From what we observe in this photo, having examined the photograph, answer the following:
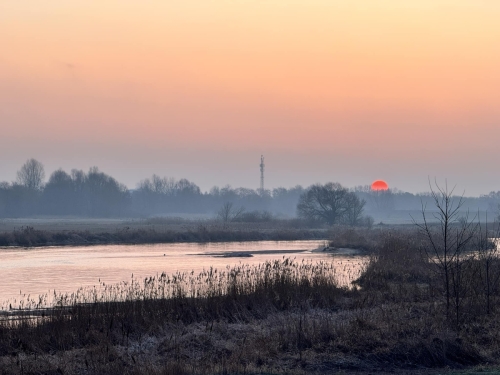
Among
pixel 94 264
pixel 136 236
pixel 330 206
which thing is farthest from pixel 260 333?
pixel 330 206

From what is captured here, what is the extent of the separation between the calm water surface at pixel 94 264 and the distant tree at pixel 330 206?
1645 inches

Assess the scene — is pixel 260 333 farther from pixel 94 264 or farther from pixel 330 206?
pixel 330 206

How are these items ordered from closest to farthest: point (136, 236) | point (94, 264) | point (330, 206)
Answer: point (94, 264), point (136, 236), point (330, 206)

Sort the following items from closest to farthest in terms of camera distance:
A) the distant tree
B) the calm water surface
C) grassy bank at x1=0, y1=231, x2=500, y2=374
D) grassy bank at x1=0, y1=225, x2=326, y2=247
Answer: grassy bank at x1=0, y1=231, x2=500, y2=374
the calm water surface
grassy bank at x1=0, y1=225, x2=326, y2=247
the distant tree

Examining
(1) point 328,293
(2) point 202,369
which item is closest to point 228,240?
(1) point 328,293

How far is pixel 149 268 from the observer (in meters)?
37.3

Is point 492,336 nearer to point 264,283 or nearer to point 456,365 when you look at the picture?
point 456,365

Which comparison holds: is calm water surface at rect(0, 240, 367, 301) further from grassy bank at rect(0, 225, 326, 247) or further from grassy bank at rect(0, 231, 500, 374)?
grassy bank at rect(0, 231, 500, 374)

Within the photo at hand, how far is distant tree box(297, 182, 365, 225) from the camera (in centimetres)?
9762

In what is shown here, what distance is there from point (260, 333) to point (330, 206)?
83206mm

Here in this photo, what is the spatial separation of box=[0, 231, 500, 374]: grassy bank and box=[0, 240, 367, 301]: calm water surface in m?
8.05

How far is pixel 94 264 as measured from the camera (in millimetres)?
40562

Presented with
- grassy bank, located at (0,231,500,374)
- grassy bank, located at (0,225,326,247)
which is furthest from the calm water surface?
grassy bank, located at (0,231,500,374)

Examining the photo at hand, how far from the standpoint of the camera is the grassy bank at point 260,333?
13.3m
